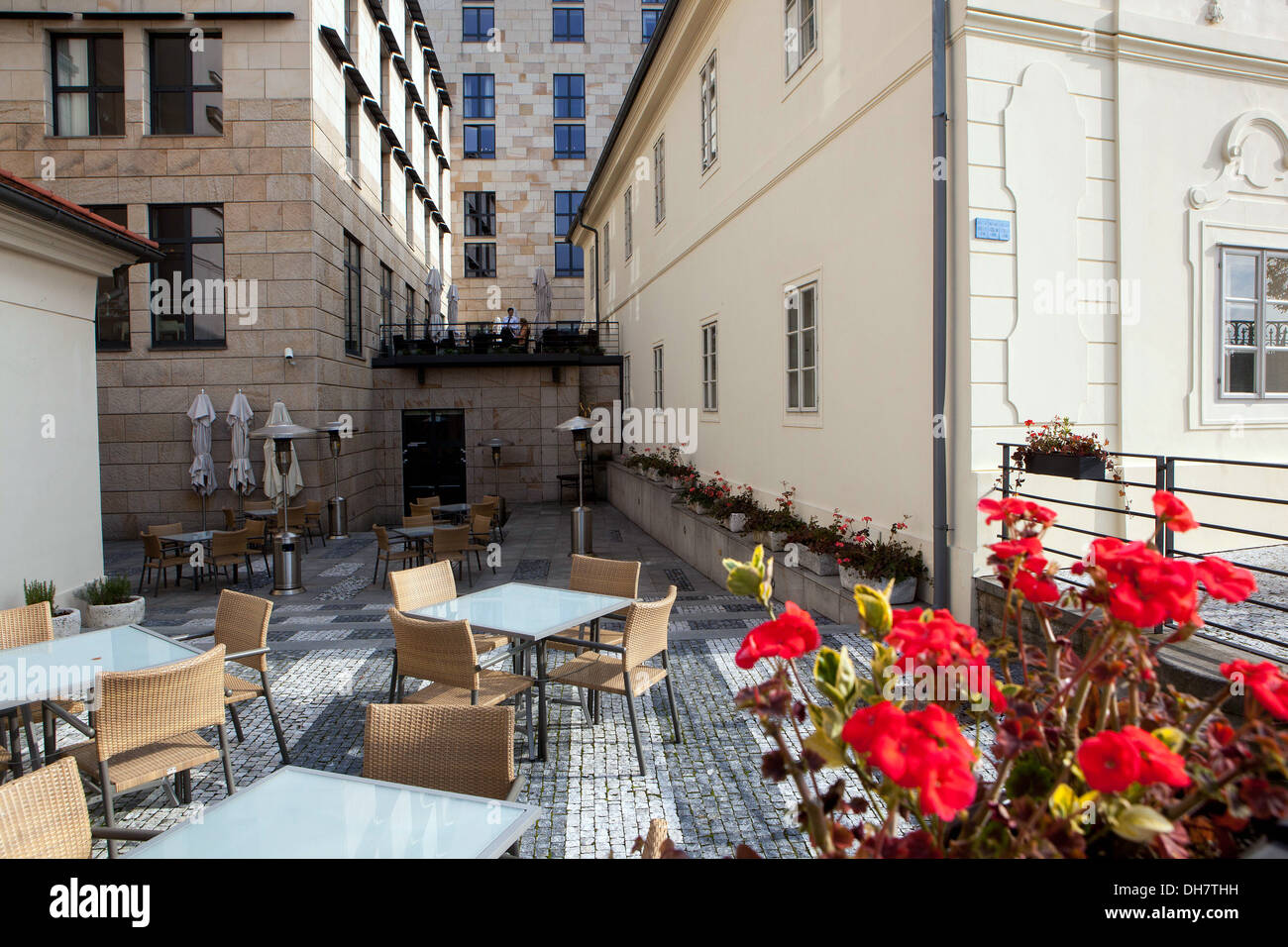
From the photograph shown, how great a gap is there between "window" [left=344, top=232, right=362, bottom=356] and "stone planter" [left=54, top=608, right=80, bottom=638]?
34.2 feet

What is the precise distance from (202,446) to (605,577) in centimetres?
1110

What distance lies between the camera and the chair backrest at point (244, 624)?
490cm

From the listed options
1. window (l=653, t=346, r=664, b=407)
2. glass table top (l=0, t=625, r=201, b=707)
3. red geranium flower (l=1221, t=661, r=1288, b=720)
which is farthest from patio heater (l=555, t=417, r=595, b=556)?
red geranium flower (l=1221, t=661, r=1288, b=720)

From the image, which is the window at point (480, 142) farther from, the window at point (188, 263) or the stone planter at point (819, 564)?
the stone planter at point (819, 564)

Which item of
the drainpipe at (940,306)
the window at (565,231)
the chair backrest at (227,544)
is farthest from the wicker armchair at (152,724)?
the window at (565,231)

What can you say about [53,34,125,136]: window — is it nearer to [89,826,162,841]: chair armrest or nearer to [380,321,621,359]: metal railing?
[380,321,621,359]: metal railing

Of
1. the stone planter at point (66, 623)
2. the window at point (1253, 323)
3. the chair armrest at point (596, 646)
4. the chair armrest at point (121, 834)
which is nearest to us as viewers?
the chair armrest at point (121, 834)

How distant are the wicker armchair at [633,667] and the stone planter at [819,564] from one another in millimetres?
2874

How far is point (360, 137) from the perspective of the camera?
694 inches

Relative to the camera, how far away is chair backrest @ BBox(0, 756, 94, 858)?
2373mm

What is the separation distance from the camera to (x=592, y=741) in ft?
16.5

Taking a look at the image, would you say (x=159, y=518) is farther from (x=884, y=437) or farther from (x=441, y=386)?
(x=884, y=437)
